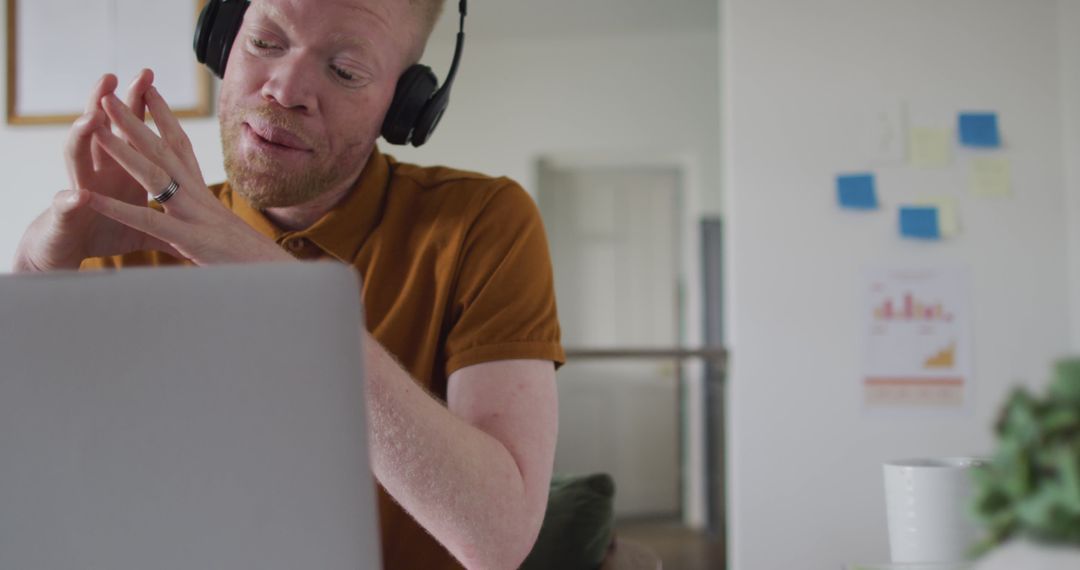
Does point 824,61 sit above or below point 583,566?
above

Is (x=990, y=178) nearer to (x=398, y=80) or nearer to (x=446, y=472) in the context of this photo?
(x=398, y=80)

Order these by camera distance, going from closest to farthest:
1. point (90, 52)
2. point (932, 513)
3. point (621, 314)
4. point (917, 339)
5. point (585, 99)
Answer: point (932, 513) < point (917, 339) < point (90, 52) < point (585, 99) < point (621, 314)

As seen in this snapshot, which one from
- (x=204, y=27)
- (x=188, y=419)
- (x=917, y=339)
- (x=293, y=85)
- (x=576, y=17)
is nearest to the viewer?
(x=188, y=419)

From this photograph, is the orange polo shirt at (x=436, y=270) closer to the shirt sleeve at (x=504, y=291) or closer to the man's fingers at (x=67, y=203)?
the shirt sleeve at (x=504, y=291)

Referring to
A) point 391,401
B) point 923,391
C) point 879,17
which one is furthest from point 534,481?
point 879,17

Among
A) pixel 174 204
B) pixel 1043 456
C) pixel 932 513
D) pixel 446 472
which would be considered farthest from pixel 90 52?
pixel 1043 456

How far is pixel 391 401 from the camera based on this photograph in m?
0.77

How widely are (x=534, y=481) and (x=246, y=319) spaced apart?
547mm

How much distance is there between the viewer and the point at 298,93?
106 cm

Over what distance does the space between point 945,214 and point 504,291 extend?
2189 millimetres

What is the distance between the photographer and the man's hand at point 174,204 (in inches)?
28.9

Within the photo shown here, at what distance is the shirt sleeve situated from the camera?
1.02 m

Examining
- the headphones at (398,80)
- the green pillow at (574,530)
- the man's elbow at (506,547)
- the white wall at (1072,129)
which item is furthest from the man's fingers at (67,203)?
the white wall at (1072,129)

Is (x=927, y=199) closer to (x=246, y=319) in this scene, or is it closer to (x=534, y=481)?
(x=534, y=481)
